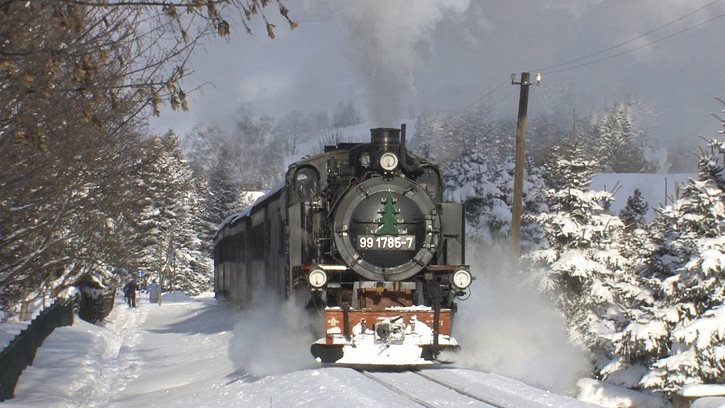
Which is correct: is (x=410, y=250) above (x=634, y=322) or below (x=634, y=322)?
above

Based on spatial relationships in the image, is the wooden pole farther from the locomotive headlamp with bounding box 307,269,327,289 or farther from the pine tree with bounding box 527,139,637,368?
the locomotive headlamp with bounding box 307,269,327,289

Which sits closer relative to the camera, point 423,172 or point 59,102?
point 59,102

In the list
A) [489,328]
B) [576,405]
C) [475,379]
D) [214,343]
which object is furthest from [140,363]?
[576,405]

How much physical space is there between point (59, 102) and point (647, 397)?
1039cm

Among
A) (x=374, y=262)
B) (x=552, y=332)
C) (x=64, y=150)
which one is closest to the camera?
(x=64, y=150)

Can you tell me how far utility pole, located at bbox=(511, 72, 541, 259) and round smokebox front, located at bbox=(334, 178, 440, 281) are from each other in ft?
33.0

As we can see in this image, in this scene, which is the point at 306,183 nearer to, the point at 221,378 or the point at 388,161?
the point at 388,161

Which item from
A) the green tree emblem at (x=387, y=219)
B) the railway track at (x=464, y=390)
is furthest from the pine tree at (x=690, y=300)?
the green tree emblem at (x=387, y=219)

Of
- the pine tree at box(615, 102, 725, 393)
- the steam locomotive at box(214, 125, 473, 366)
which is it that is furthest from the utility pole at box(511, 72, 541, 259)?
the steam locomotive at box(214, 125, 473, 366)

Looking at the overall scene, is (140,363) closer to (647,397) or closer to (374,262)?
(374,262)

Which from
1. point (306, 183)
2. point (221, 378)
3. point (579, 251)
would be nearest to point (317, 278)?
point (306, 183)

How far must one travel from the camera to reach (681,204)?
513 inches

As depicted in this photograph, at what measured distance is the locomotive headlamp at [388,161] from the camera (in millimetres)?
11828

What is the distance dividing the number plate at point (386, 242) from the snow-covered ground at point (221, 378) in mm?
1776
